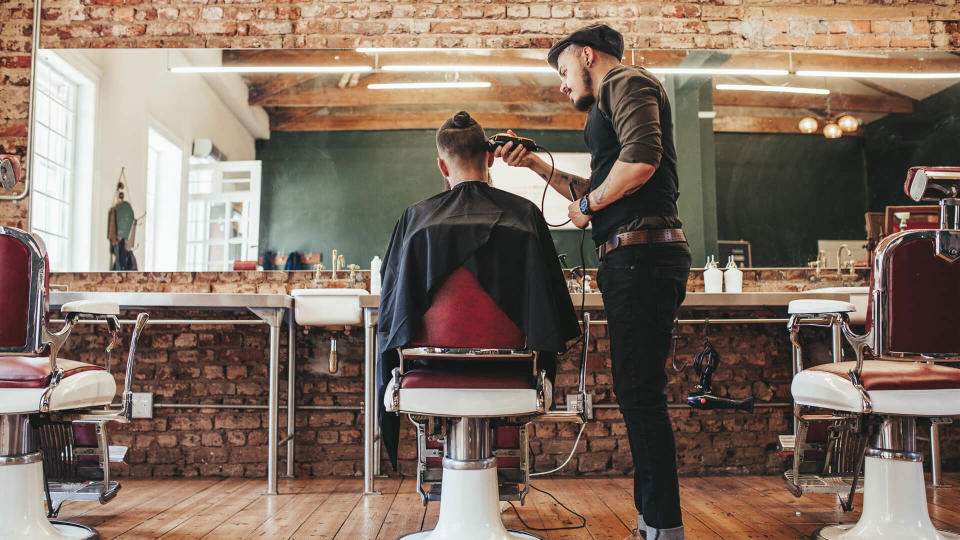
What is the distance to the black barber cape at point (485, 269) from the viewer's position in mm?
1707

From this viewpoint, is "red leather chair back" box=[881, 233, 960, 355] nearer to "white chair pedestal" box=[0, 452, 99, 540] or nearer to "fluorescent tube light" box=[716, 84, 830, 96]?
"fluorescent tube light" box=[716, 84, 830, 96]

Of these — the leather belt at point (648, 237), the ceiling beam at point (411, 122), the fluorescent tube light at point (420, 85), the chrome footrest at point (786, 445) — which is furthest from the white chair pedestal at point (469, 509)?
the fluorescent tube light at point (420, 85)

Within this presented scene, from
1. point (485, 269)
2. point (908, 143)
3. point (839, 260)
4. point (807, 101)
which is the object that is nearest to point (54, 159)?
point (485, 269)

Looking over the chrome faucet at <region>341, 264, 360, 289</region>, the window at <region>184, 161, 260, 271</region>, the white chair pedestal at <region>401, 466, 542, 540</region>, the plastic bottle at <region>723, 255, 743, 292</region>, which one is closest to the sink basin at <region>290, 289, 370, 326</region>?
the chrome faucet at <region>341, 264, 360, 289</region>

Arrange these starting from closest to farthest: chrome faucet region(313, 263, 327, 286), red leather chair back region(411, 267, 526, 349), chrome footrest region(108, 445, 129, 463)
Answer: red leather chair back region(411, 267, 526, 349), chrome footrest region(108, 445, 129, 463), chrome faucet region(313, 263, 327, 286)

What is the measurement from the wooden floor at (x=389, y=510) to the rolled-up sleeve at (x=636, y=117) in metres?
1.28

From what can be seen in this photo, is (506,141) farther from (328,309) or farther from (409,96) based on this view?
(409,96)

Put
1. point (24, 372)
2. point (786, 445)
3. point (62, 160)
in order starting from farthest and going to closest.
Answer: point (62, 160), point (786, 445), point (24, 372)

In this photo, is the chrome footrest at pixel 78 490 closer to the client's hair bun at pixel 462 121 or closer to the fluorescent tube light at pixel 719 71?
the client's hair bun at pixel 462 121

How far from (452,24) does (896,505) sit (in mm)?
2985

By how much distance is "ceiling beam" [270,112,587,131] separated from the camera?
3.69 meters

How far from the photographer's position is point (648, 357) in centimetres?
182

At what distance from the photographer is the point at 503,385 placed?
1753mm

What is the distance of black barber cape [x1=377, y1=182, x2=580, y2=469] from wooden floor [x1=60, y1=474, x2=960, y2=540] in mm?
878
